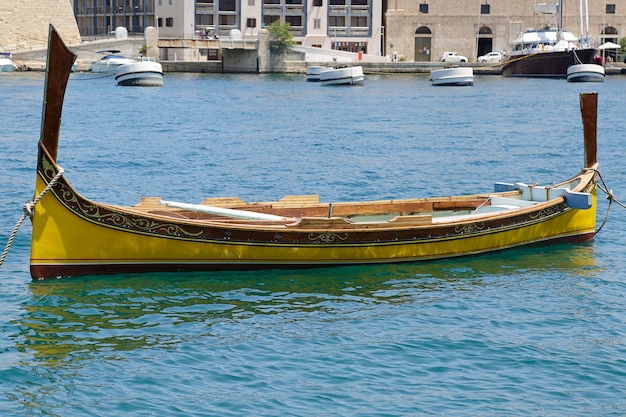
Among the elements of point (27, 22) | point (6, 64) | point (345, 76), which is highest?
point (27, 22)

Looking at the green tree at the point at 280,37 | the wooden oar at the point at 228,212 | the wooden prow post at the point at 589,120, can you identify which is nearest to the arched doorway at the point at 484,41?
the green tree at the point at 280,37

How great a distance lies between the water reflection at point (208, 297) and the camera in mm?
13391

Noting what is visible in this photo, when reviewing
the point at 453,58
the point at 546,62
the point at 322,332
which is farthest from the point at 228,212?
the point at 453,58

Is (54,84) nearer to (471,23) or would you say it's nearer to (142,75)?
(142,75)

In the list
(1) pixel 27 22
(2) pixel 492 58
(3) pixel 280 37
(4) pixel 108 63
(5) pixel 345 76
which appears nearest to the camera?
(5) pixel 345 76

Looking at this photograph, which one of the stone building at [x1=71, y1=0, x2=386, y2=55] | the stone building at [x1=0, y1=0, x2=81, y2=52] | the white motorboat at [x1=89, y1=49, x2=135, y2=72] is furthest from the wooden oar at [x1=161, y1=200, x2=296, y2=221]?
the stone building at [x1=71, y1=0, x2=386, y2=55]

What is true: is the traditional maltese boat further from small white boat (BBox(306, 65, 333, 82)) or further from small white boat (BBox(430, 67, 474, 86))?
small white boat (BBox(306, 65, 333, 82))

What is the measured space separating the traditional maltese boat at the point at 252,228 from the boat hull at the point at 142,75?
54.8 metres

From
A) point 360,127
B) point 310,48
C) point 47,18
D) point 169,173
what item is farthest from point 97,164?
point 310,48

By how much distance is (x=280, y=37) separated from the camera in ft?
319

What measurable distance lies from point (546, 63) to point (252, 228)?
7512 cm

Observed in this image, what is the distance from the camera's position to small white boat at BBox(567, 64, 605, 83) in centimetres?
7956

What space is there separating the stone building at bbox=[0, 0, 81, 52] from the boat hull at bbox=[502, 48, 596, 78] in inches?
1546

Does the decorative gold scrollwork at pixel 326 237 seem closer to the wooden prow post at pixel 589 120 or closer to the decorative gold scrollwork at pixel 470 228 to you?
the decorative gold scrollwork at pixel 470 228
